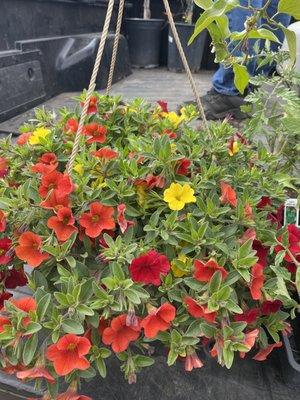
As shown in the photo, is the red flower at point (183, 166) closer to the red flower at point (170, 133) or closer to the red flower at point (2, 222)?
the red flower at point (170, 133)

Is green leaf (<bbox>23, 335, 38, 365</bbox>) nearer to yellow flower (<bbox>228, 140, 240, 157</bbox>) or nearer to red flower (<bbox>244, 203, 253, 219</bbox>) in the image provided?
red flower (<bbox>244, 203, 253, 219</bbox>)

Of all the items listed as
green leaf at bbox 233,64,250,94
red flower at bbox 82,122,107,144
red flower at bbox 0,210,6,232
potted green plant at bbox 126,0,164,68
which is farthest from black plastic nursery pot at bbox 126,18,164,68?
red flower at bbox 0,210,6,232

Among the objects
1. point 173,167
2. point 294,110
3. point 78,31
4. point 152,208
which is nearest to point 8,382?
point 152,208

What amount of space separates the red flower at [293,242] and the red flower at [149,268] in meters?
0.28

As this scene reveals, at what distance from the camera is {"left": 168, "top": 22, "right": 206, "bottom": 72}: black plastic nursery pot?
5404 millimetres

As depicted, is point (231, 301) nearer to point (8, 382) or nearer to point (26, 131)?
point (8, 382)

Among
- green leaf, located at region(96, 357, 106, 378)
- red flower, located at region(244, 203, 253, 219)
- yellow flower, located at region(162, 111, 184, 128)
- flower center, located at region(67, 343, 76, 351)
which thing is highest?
yellow flower, located at region(162, 111, 184, 128)

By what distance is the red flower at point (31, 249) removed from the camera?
0.86 meters

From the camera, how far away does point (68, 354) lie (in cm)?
76

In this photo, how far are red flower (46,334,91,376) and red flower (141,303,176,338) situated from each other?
0.38 ft

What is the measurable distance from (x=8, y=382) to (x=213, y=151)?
2.53ft

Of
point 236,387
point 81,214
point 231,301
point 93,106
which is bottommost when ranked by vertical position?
point 236,387

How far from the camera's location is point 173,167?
3.38ft

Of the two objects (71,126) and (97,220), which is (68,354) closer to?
(97,220)
